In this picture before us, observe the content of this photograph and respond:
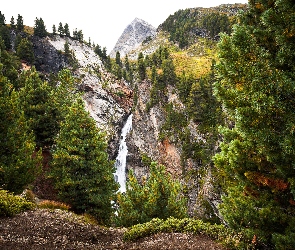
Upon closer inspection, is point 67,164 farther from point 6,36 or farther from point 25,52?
point 6,36

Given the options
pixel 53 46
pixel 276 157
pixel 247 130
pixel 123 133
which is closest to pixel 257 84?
pixel 247 130

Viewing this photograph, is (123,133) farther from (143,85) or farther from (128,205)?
(128,205)

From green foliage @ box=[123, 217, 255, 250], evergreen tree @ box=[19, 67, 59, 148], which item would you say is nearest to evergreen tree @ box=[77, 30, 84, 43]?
evergreen tree @ box=[19, 67, 59, 148]

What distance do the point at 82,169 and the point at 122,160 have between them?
46213 millimetres

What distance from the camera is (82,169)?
23547 mm

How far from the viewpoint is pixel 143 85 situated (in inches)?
3172

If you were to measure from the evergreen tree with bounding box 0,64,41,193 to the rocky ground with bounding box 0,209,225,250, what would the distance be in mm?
4434

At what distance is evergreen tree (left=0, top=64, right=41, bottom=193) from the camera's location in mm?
18297

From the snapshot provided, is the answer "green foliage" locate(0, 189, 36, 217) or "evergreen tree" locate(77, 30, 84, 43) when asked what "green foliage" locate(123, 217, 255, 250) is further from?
"evergreen tree" locate(77, 30, 84, 43)

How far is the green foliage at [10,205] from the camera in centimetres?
1419

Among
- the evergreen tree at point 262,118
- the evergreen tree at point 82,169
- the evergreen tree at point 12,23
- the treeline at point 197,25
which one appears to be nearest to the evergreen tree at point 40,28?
the evergreen tree at point 12,23

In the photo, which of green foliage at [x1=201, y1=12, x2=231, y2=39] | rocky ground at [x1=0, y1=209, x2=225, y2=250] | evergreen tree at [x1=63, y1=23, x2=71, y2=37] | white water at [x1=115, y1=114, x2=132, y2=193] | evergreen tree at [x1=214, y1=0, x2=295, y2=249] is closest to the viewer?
evergreen tree at [x1=214, y1=0, x2=295, y2=249]

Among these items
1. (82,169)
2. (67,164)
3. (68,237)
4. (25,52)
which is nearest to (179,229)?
(68,237)

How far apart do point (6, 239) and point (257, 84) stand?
11250 mm
